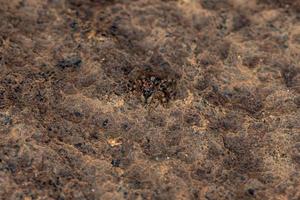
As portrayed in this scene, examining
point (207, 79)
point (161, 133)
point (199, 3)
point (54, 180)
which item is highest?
point (199, 3)

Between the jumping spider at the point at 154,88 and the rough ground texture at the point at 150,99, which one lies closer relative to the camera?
the rough ground texture at the point at 150,99

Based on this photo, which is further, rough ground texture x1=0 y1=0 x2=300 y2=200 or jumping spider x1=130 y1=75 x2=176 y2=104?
jumping spider x1=130 y1=75 x2=176 y2=104

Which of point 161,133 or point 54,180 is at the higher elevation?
point 161,133

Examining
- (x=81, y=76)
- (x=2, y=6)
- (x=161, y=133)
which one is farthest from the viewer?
(x=2, y=6)

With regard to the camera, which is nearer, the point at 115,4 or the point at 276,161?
the point at 276,161

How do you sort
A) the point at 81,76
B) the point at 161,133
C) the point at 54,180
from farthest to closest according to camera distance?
the point at 81,76 → the point at 161,133 → the point at 54,180

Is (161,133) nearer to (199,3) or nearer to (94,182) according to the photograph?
(94,182)

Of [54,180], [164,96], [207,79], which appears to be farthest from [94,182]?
[207,79]

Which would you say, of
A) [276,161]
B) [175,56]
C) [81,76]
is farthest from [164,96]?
[276,161]
